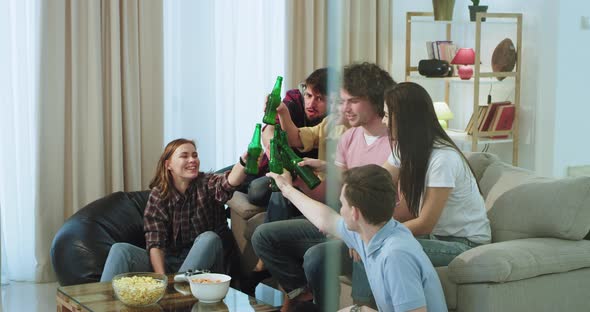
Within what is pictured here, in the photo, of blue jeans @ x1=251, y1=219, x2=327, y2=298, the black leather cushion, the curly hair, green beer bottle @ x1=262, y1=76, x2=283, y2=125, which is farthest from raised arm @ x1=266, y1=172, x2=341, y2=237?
the black leather cushion

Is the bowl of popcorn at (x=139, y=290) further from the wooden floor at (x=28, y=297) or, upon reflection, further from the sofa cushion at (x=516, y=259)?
the wooden floor at (x=28, y=297)

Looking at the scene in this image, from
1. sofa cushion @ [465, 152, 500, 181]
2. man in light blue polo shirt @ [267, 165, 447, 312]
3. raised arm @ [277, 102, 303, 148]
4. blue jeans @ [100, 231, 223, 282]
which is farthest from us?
blue jeans @ [100, 231, 223, 282]

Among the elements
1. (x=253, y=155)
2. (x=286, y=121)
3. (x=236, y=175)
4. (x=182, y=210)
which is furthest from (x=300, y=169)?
(x=182, y=210)

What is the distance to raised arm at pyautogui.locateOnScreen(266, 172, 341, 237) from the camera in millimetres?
641

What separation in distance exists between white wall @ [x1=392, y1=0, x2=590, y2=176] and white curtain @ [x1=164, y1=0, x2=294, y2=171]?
2334mm

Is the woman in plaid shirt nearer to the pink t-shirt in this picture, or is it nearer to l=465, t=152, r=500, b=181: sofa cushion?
l=465, t=152, r=500, b=181: sofa cushion

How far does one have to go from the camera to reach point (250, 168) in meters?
1.88

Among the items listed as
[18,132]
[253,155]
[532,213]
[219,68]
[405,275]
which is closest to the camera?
[405,275]

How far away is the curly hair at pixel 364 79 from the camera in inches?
23.7

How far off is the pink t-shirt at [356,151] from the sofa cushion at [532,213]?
18 cm

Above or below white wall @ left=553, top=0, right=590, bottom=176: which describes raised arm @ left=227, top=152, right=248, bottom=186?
below

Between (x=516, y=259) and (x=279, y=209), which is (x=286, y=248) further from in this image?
(x=516, y=259)

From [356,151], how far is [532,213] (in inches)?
25.5

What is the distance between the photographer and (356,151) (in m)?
0.71
